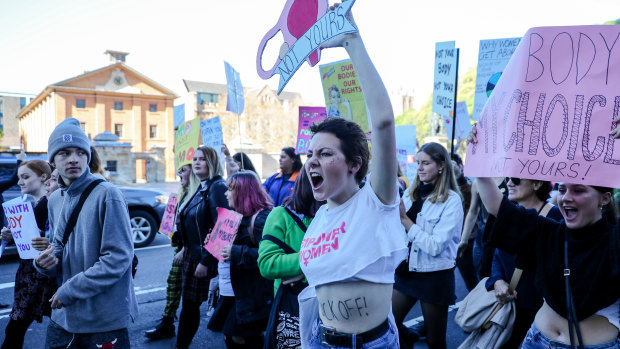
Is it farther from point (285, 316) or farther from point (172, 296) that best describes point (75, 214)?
point (172, 296)

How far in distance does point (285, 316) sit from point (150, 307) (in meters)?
3.70

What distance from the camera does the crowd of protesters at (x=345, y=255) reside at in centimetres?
194

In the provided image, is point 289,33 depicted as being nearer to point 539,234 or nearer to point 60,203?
point 539,234

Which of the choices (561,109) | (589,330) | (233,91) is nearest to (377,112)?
(561,109)

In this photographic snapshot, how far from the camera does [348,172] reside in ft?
6.78

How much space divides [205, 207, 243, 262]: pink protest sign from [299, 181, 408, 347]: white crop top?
147 centimetres

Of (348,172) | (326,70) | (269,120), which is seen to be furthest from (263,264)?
(269,120)

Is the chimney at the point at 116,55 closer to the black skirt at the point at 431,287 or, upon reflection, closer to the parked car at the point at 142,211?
the parked car at the point at 142,211

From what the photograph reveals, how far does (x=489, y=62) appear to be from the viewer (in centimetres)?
612

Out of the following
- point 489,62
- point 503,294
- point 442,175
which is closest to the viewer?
point 503,294

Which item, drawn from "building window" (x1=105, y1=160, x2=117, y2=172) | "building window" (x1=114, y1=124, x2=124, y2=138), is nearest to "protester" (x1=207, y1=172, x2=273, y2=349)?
"building window" (x1=105, y1=160, x2=117, y2=172)

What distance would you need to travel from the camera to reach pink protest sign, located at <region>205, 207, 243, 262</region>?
11.3 feet

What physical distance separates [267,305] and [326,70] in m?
3.27

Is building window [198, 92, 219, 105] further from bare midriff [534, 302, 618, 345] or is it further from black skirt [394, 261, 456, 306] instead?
bare midriff [534, 302, 618, 345]
